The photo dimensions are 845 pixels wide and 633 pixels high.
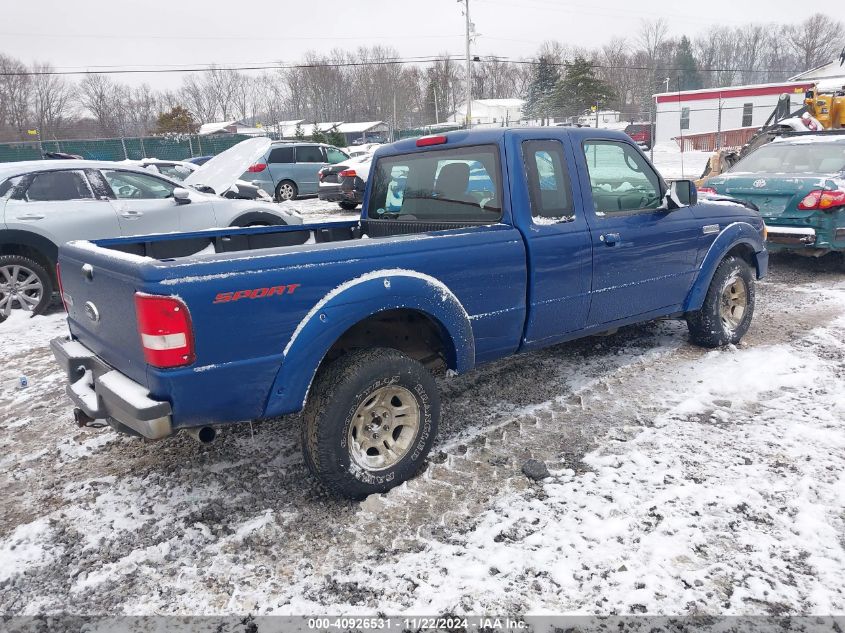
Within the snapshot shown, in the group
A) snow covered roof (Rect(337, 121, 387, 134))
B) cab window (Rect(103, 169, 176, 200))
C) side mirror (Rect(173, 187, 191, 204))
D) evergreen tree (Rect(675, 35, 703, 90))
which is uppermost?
evergreen tree (Rect(675, 35, 703, 90))

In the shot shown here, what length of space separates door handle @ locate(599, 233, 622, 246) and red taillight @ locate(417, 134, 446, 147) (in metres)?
1.27

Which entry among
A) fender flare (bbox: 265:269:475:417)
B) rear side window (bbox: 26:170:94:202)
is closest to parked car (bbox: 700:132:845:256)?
fender flare (bbox: 265:269:475:417)

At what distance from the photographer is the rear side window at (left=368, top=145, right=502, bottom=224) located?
3.82 metres

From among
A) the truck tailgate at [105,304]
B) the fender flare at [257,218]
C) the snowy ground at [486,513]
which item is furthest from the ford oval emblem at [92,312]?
the fender flare at [257,218]

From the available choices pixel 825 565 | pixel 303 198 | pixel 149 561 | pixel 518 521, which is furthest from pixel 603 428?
pixel 303 198

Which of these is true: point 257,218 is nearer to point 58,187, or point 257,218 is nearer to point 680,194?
point 58,187

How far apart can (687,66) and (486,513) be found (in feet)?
301

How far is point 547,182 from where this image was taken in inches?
154

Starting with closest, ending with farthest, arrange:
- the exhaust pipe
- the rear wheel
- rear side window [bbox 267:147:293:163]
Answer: the exhaust pipe < rear side window [bbox 267:147:293:163] < the rear wheel

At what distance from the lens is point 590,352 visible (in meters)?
5.39

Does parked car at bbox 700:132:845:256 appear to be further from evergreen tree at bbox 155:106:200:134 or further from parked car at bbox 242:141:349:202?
evergreen tree at bbox 155:106:200:134

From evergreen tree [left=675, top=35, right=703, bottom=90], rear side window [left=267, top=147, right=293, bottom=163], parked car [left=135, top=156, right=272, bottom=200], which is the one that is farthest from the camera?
evergreen tree [left=675, top=35, right=703, bottom=90]

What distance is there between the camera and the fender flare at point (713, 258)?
4.89 metres

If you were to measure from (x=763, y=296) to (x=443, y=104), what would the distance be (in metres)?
78.7
